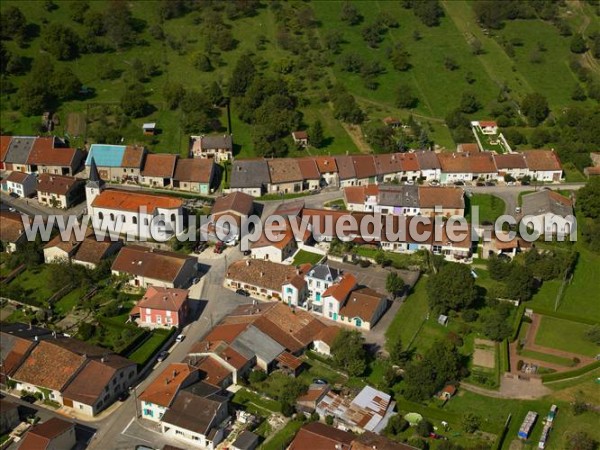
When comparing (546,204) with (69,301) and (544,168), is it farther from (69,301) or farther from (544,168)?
(69,301)

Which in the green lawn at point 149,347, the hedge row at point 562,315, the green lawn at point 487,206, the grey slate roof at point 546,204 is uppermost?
the green lawn at point 149,347

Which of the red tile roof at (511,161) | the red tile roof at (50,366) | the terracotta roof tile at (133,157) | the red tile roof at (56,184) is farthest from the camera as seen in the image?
the red tile roof at (511,161)

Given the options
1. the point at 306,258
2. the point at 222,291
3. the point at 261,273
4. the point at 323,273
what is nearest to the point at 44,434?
the point at 222,291

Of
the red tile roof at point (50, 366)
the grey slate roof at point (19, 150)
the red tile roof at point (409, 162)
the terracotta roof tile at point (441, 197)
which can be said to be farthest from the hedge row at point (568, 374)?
the grey slate roof at point (19, 150)

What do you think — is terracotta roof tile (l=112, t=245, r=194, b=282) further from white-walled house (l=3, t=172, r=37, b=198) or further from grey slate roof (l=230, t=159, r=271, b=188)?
white-walled house (l=3, t=172, r=37, b=198)

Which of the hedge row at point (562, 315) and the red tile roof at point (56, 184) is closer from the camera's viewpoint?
the hedge row at point (562, 315)

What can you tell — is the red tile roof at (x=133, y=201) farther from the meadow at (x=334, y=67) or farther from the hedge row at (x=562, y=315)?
the hedge row at (x=562, y=315)

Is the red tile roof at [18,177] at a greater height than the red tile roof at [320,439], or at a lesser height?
lesser
